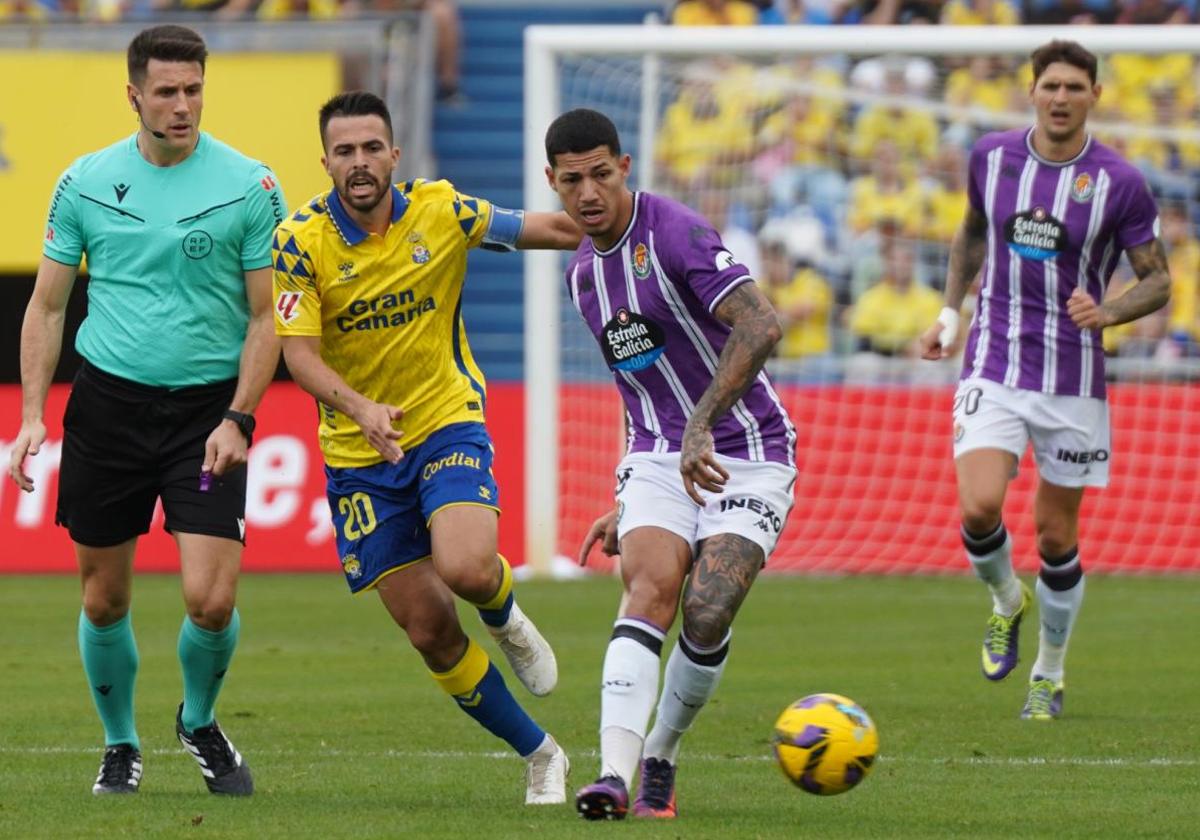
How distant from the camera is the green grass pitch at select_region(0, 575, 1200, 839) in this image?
6.73m

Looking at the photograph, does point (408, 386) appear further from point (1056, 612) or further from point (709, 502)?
point (1056, 612)

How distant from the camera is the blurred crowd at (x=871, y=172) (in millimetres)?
17281

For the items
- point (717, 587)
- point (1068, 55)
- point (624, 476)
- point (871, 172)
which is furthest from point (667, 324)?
point (871, 172)

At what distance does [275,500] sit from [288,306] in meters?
9.59

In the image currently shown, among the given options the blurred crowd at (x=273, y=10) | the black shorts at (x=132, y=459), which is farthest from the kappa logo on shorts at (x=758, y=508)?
the blurred crowd at (x=273, y=10)

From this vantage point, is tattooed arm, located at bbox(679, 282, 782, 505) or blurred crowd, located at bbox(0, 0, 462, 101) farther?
blurred crowd, located at bbox(0, 0, 462, 101)

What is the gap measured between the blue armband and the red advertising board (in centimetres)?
897

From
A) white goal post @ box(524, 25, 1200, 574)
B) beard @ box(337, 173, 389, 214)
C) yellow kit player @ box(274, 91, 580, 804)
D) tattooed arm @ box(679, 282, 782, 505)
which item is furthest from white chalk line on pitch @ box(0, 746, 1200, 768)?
white goal post @ box(524, 25, 1200, 574)

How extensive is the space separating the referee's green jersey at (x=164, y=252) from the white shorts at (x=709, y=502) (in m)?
1.47

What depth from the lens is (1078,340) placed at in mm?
9625

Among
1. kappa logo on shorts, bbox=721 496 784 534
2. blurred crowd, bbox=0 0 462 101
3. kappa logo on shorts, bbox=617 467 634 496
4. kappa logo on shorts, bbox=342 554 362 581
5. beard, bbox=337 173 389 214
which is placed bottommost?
kappa logo on shorts, bbox=342 554 362 581

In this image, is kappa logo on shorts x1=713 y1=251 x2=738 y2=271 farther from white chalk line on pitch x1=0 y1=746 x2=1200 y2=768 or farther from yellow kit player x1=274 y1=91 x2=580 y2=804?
white chalk line on pitch x1=0 y1=746 x2=1200 y2=768

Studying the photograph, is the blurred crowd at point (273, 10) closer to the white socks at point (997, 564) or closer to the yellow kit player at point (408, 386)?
the white socks at point (997, 564)

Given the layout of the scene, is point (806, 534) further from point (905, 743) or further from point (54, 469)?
point (905, 743)
